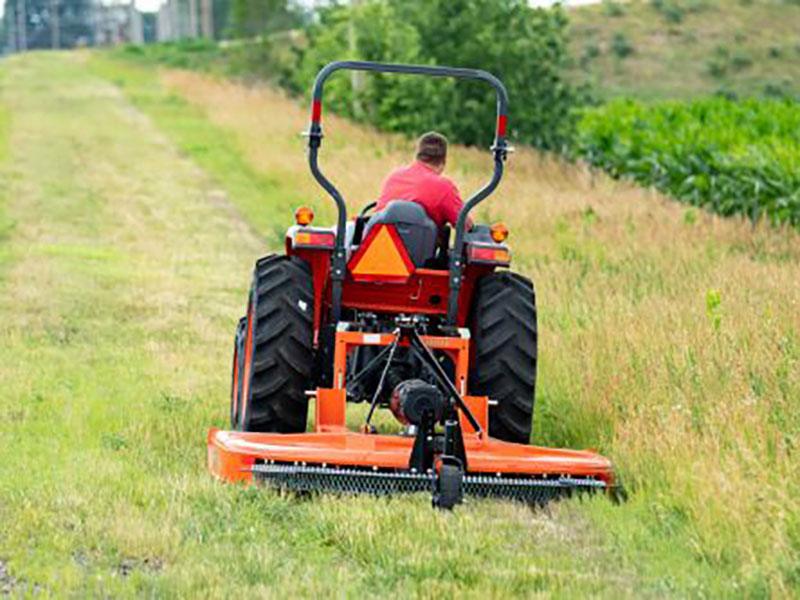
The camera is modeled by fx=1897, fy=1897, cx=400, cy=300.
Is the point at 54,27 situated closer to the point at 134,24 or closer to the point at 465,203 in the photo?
the point at 134,24

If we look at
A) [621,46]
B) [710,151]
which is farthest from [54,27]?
[710,151]

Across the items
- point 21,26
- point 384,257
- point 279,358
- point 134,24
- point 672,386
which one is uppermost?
point 384,257

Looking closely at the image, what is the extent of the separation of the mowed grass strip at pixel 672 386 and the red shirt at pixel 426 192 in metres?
1.34

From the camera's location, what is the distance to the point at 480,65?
1218 inches

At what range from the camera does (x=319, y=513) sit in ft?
26.6

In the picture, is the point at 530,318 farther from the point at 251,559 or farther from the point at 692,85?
the point at 692,85

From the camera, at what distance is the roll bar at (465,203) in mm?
9430

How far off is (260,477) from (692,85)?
191ft

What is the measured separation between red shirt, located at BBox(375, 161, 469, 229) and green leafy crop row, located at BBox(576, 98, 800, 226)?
10961 mm

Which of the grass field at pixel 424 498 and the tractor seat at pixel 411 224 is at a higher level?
the tractor seat at pixel 411 224

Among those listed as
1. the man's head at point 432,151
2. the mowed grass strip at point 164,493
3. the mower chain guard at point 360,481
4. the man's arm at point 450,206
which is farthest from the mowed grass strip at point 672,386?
the man's head at point 432,151

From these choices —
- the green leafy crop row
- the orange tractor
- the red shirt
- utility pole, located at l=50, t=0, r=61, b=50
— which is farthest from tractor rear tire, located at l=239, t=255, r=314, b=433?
utility pole, located at l=50, t=0, r=61, b=50

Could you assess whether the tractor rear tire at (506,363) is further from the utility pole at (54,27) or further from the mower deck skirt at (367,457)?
the utility pole at (54,27)

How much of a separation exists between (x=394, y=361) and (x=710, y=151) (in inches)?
692
